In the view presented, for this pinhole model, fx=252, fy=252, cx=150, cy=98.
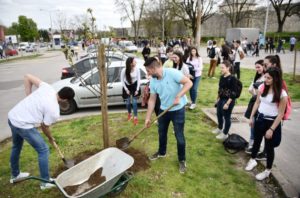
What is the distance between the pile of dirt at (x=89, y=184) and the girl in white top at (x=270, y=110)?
2.51 meters

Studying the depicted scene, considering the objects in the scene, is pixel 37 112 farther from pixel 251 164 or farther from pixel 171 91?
pixel 251 164

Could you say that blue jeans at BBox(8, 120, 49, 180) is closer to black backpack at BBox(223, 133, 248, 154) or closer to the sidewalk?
black backpack at BBox(223, 133, 248, 154)

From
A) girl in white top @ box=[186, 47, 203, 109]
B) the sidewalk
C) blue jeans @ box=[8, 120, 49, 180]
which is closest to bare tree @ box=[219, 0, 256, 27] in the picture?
girl in white top @ box=[186, 47, 203, 109]

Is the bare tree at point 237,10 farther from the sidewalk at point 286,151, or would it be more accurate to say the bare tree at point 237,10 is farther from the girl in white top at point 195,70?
the sidewalk at point 286,151

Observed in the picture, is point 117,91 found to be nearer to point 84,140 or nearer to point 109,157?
point 84,140

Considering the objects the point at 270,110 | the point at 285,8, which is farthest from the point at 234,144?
the point at 285,8

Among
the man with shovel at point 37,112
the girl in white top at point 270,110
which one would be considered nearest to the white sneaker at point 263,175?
the girl in white top at point 270,110

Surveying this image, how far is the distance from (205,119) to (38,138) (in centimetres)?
458

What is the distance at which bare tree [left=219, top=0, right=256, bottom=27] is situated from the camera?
4731 cm

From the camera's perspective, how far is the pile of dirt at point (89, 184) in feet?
11.5

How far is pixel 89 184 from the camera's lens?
3709 mm

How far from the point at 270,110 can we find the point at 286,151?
1.82 meters

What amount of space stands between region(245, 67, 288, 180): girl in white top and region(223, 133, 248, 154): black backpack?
2.85 ft

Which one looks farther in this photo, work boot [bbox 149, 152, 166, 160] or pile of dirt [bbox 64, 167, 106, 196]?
work boot [bbox 149, 152, 166, 160]
